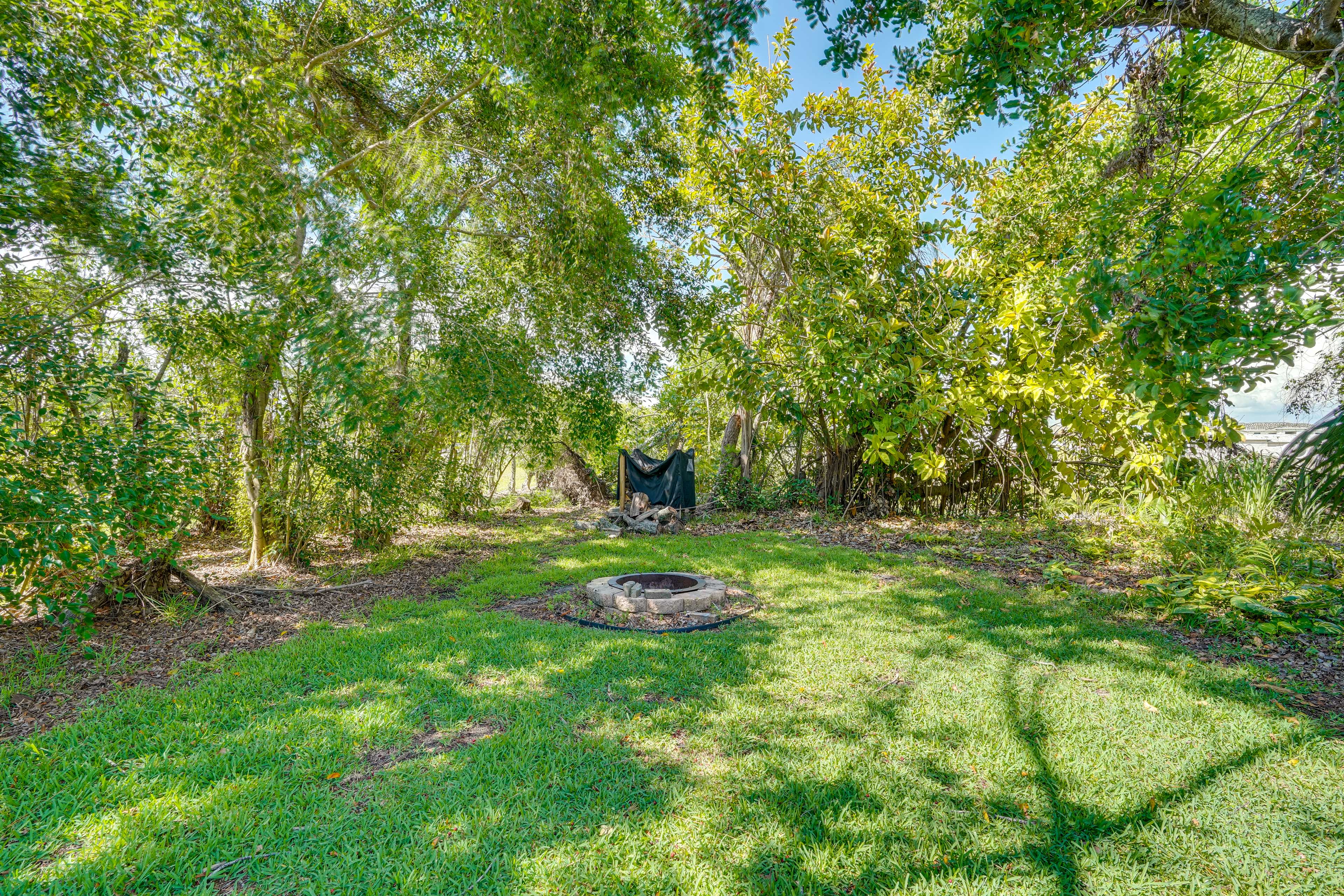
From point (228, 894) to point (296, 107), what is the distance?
607cm

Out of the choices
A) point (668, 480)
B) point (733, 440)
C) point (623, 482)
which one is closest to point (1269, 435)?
point (733, 440)

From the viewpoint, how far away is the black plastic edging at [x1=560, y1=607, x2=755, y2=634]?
3732 mm

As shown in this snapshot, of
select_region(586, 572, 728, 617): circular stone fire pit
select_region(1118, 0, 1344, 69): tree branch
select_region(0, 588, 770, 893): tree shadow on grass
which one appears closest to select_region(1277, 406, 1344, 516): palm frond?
select_region(1118, 0, 1344, 69): tree branch

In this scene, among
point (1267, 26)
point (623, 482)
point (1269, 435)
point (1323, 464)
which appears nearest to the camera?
point (1267, 26)

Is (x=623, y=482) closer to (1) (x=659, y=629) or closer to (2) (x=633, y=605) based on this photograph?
(2) (x=633, y=605)

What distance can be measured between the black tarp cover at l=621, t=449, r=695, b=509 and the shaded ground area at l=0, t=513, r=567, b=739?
341 cm

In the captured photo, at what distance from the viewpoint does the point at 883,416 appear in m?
6.57

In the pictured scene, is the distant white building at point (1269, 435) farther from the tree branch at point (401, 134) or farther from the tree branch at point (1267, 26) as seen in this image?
the tree branch at point (401, 134)

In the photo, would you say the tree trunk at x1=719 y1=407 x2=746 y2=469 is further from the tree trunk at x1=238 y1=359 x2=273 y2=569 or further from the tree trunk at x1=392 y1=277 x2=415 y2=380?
the tree trunk at x1=238 y1=359 x2=273 y2=569

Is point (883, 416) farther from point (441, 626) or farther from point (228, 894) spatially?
point (228, 894)

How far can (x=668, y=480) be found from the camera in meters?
9.60

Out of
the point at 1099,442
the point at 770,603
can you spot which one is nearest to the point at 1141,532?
the point at 1099,442

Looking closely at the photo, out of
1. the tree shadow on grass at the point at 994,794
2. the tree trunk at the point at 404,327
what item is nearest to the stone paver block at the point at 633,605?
the tree shadow on grass at the point at 994,794

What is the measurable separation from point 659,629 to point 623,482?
216 inches
